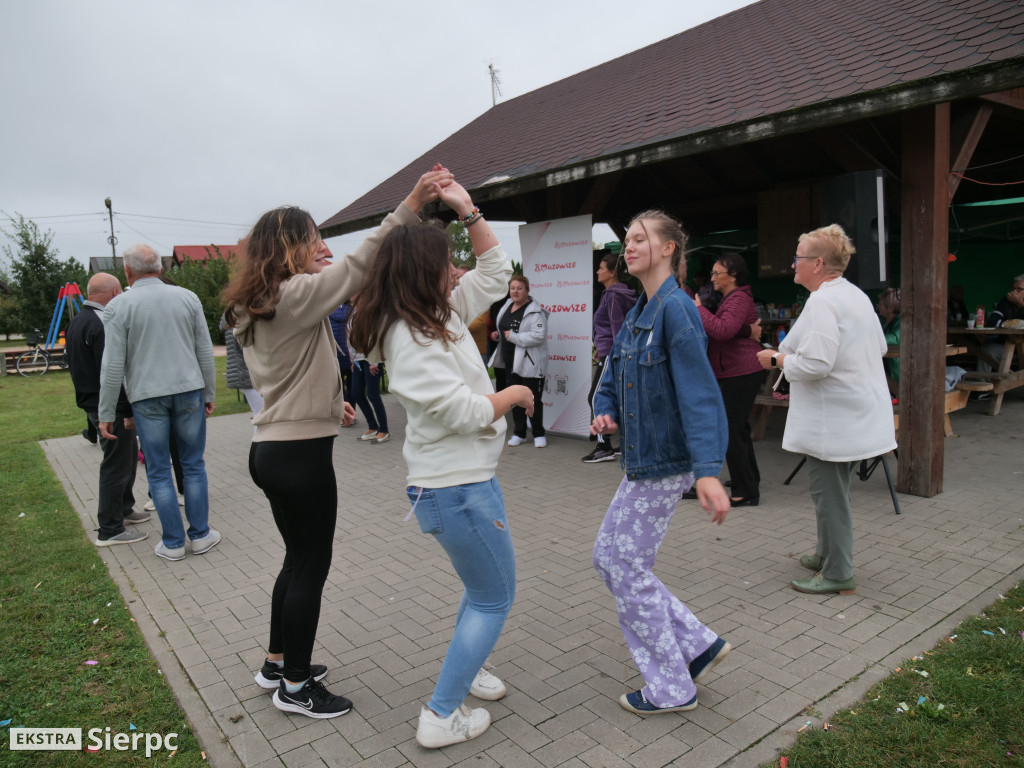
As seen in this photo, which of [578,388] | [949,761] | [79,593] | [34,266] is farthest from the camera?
[34,266]

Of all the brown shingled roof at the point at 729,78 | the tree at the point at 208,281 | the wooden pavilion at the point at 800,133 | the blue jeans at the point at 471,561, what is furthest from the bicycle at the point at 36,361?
the blue jeans at the point at 471,561

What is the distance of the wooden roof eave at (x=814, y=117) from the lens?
418cm

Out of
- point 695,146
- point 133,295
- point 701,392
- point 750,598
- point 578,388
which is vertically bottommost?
point 750,598

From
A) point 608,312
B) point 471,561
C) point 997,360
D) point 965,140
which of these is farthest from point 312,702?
point 997,360

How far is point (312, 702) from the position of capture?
2824mm

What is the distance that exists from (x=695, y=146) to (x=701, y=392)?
390cm

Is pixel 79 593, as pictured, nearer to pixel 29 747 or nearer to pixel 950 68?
pixel 29 747

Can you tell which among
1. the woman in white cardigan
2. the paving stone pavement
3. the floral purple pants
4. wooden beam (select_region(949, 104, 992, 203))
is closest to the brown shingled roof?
wooden beam (select_region(949, 104, 992, 203))

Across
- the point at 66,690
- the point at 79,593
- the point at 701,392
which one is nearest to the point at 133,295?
the point at 79,593

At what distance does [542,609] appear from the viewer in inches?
149

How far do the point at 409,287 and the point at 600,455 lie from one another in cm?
536

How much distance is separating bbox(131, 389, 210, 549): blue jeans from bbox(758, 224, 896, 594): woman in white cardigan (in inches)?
148

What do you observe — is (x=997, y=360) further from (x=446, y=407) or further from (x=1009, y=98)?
(x=446, y=407)

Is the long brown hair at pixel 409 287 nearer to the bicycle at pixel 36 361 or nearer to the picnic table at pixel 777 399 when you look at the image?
the picnic table at pixel 777 399
